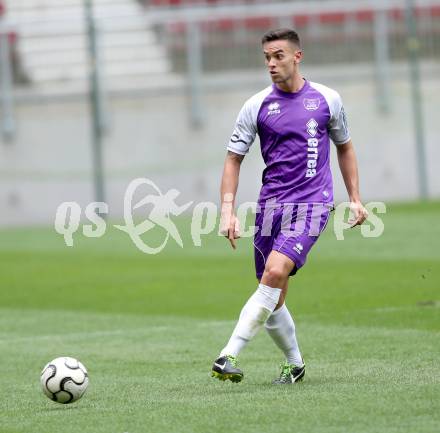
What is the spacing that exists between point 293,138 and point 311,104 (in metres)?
0.26

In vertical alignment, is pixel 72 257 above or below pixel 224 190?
below

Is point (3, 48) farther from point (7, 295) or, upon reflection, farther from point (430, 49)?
point (7, 295)

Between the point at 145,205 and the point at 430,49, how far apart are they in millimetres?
7182

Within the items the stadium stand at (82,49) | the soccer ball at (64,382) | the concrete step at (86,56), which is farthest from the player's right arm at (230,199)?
the concrete step at (86,56)

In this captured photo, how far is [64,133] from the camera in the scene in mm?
26719

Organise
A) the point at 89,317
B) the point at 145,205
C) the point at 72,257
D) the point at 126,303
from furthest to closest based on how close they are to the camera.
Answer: the point at 145,205
the point at 72,257
the point at 126,303
the point at 89,317

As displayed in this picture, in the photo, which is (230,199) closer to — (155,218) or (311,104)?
(311,104)

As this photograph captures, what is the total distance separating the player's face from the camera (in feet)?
24.7

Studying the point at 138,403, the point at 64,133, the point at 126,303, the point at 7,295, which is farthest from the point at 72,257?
the point at 138,403

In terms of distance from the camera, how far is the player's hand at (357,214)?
24.9ft

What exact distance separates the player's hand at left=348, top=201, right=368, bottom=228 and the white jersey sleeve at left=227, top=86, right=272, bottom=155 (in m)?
0.75

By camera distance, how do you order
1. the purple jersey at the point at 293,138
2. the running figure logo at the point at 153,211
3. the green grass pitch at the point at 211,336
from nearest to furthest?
the green grass pitch at the point at 211,336 → the purple jersey at the point at 293,138 → the running figure logo at the point at 153,211

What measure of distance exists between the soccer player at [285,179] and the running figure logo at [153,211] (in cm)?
1158

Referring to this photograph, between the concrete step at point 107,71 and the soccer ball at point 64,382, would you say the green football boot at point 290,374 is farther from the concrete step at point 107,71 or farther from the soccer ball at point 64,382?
the concrete step at point 107,71
